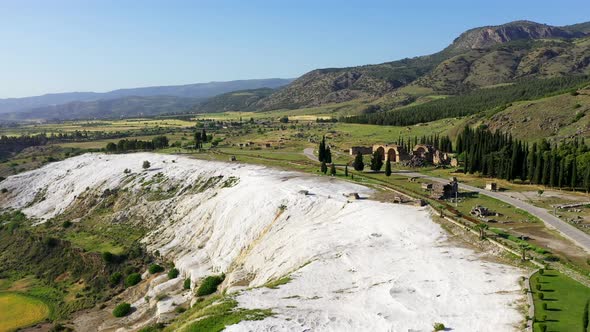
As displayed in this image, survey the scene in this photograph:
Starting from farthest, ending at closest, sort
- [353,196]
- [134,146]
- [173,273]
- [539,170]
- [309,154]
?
[134,146], [309,154], [539,170], [353,196], [173,273]

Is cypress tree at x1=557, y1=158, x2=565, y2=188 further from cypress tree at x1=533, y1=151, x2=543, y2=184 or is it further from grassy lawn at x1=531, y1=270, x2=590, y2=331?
grassy lawn at x1=531, y1=270, x2=590, y2=331

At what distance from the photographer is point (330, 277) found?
4325 centimetres

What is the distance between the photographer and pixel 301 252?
52.8 meters

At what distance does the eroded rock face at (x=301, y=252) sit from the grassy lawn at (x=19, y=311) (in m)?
9.37

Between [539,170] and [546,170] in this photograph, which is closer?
[546,170]

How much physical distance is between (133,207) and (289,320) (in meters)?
76.3

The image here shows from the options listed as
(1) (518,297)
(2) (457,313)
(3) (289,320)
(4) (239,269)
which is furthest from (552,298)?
(4) (239,269)

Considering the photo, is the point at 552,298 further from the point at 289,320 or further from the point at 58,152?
the point at 58,152

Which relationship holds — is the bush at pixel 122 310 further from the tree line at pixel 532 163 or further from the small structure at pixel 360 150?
the small structure at pixel 360 150

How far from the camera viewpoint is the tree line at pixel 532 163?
248ft

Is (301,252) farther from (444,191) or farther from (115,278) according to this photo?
(115,278)

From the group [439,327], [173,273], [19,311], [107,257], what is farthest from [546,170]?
[19,311]

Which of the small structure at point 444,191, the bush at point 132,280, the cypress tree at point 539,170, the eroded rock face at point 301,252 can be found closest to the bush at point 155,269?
the bush at point 132,280

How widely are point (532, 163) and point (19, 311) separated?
90.6 metres
